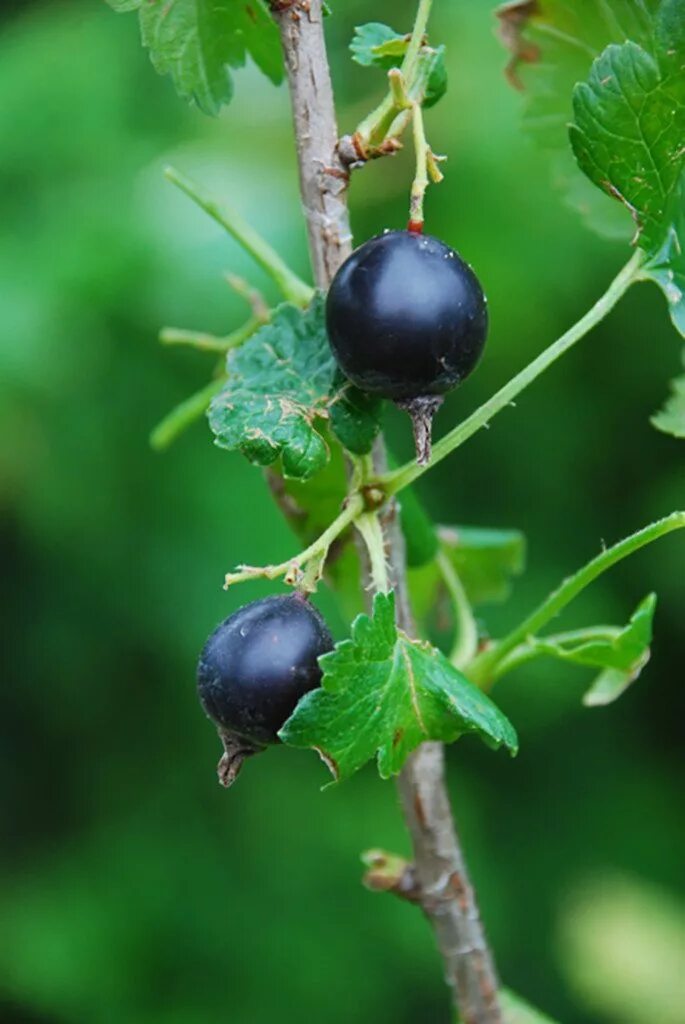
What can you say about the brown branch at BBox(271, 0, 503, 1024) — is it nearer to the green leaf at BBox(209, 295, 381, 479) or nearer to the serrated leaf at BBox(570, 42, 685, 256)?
the green leaf at BBox(209, 295, 381, 479)

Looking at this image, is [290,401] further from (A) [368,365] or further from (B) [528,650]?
(B) [528,650]

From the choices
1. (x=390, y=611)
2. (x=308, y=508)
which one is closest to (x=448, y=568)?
(x=308, y=508)

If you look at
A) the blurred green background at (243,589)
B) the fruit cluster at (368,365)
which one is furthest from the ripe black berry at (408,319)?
the blurred green background at (243,589)

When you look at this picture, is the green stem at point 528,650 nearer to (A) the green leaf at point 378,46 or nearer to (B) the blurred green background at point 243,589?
(A) the green leaf at point 378,46

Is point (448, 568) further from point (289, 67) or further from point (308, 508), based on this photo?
point (289, 67)

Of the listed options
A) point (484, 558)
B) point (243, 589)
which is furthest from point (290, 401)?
point (243, 589)

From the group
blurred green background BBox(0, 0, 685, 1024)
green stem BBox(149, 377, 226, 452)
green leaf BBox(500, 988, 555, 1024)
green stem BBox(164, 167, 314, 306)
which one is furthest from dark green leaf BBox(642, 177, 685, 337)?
blurred green background BBox(0, 0, 685, 1024)
